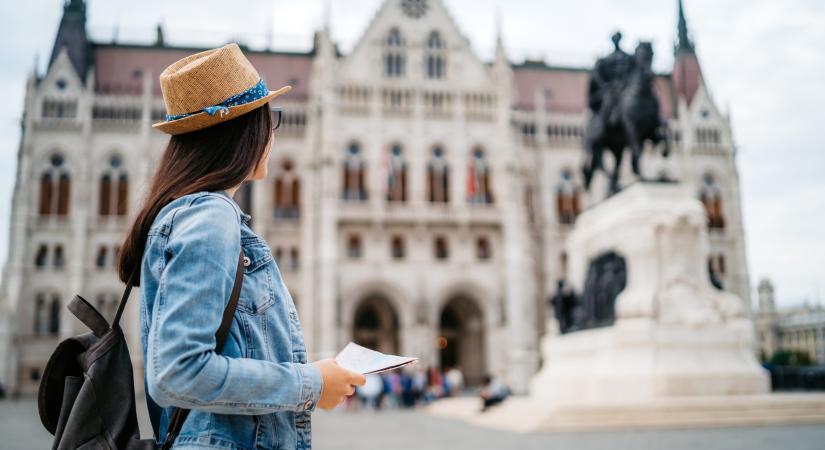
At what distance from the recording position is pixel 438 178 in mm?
35906

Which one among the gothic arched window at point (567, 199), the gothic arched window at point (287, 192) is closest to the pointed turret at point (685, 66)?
the gothic arched window at point (567, 199)

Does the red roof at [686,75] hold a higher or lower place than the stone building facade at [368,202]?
higher

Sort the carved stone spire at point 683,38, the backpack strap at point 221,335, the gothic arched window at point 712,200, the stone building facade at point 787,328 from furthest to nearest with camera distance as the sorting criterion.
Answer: the stone building facade at point 787,328, the carved stone spire at point 683,38, the gothic arched window at point 712,200, the backpack strap at point 221,335

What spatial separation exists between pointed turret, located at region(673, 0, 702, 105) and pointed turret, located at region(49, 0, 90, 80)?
31.6m

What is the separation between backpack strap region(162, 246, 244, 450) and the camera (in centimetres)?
185

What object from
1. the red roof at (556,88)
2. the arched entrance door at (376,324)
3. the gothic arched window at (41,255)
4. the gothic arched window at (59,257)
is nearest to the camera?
the gothic arched window at (41,255)

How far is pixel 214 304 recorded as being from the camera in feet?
5.83

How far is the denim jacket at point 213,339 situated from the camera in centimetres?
174

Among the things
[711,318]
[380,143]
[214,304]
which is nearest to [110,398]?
[214,304]

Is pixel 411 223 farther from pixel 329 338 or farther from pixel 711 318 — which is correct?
pixel 711 318

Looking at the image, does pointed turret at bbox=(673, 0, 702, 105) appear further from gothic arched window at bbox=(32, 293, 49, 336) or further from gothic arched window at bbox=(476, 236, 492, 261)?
gothic arched window at bbox=(32, 293, 49, 336)

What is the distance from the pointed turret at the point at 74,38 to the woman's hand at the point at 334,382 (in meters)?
40.1

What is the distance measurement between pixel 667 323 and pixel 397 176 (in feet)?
83.4

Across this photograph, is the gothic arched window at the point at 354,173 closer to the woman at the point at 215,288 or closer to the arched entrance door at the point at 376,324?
the arched entrance door at the point at 376,324
